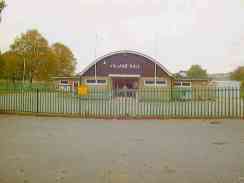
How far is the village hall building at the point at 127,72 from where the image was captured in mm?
35562

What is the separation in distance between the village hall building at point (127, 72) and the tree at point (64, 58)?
2844 centimetres

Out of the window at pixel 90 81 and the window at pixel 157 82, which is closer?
the window at pixel 90 81

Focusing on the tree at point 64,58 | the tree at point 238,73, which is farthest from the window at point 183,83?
the tree at point 238,73

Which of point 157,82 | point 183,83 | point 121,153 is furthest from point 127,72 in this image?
point 121,153

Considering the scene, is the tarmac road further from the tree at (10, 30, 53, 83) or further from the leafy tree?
the tree at (10, 30, 53, 83)

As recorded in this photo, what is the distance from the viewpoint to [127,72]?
36125mm

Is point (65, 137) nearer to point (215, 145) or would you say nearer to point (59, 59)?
point (215, 145)

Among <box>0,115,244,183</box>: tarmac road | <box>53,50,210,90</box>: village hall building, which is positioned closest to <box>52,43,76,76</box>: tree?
<box>53,50,210,90</box>: village hall building

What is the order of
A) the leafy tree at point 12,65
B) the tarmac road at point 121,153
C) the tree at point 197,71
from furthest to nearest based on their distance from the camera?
the tree at point 197,71
the leafy tree at point 12,65
the tarmac road at point 121,153

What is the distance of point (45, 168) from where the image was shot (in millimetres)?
4887

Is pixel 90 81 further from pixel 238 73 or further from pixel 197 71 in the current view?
pixel 238 73

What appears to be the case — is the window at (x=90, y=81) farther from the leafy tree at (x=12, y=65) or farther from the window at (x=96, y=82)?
the leafy tree at (x=12, y=65)

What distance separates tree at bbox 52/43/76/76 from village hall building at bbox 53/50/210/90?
2844 centimetres

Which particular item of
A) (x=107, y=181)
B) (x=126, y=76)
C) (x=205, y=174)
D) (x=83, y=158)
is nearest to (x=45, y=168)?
(x=83, y=158)
